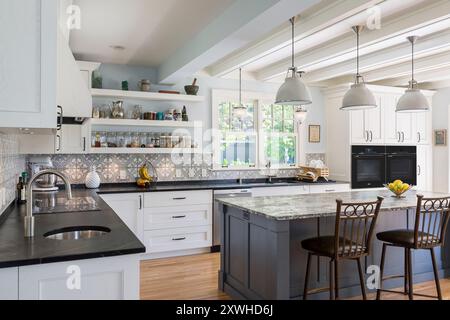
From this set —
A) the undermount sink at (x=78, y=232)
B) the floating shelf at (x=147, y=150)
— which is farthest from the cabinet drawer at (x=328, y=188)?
the undermount sink at (x=78, y=232)

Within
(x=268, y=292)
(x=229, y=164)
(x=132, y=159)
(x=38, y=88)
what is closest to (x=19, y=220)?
(x=38, y=88)

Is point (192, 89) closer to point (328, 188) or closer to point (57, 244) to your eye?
point (328, 188)

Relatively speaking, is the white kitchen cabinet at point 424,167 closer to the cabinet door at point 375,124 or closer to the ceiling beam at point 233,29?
the cabinet door at point 375,124

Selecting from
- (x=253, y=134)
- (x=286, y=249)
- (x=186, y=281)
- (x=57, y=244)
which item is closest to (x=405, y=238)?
(x=286, y=249)

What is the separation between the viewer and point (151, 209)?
15.1 ft

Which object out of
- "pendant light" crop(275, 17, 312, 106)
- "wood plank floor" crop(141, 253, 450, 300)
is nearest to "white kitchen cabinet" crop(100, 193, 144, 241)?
"wood plank floor" crop(141, 253, 450, 300)

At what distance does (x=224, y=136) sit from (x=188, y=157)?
0.67 metres

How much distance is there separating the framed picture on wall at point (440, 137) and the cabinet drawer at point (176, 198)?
13.8ft

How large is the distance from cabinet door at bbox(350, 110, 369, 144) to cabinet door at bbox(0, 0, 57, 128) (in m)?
4.93

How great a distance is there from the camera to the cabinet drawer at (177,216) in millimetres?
4629

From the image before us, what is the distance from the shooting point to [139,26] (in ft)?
11.8

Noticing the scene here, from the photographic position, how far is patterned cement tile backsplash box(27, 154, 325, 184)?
490 centimetres

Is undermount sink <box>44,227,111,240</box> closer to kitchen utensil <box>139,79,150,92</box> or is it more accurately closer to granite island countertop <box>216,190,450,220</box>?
granite island countertop <box>216,190,450,220</box>
